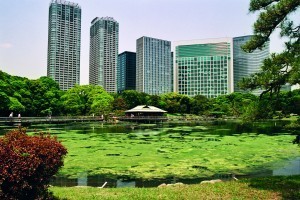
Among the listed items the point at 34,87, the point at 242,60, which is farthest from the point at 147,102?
the point at 242,60

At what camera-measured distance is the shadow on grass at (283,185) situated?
7629 millimetres

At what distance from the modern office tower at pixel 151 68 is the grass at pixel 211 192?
568 feet

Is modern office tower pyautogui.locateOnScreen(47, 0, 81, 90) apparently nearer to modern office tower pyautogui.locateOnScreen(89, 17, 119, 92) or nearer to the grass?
modern office tower pyautogui.locateOnScreen(89, 17, 119, 92)

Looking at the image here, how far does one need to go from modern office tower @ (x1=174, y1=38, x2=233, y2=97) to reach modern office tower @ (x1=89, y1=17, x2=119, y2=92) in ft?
125

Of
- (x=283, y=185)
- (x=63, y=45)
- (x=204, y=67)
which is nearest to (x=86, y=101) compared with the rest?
(x=283, y=185)

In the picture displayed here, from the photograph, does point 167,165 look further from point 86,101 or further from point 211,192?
point 86,101

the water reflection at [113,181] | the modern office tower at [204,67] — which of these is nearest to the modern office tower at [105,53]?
the modern office tower at [204,67]

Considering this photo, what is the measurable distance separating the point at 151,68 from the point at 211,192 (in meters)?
182

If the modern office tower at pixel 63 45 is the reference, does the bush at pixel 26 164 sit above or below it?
below

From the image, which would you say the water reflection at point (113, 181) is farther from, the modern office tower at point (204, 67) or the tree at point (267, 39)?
the modern office tower at point (204, 67)

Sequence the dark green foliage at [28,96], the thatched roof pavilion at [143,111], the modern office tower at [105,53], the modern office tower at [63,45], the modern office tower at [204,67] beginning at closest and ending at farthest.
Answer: the dark green foliage at [28,96], the thatched roof pavilion at [143,111], the modern office tower at [63,45], the modern office tower at [204,67], the modern office tower at [105,53]

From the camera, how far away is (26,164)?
530 cm

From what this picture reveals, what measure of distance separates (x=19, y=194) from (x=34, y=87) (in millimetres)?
60162

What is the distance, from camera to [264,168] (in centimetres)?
1410
